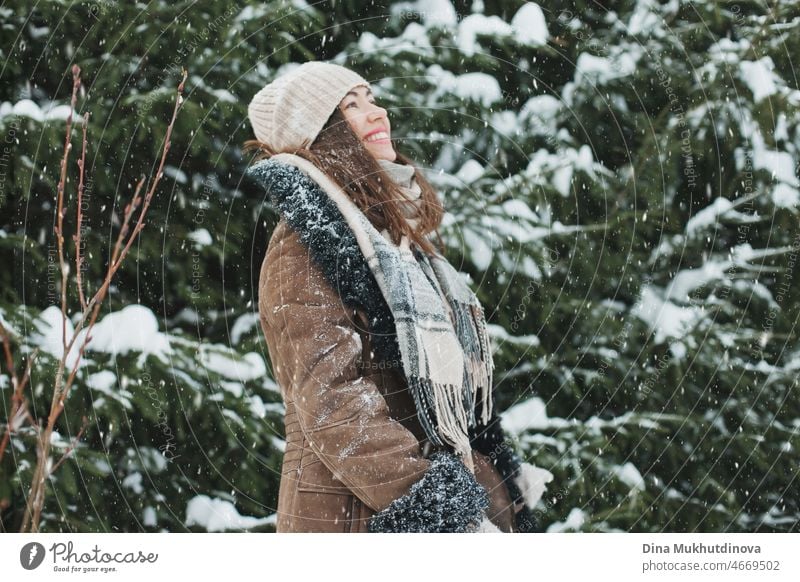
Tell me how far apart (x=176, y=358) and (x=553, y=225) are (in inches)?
35.9

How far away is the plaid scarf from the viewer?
1327mm

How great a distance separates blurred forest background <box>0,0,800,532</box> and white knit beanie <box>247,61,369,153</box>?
492mm

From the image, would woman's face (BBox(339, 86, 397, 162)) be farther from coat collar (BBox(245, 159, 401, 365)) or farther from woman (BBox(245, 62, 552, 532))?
coat collar (BBox(245, 159, 401, 365))

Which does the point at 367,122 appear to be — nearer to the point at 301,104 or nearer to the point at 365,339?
the point at 301,104

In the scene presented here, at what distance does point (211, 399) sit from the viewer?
2057 millimetres

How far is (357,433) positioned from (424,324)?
0.19 meters

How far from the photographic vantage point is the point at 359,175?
55.7 inches
